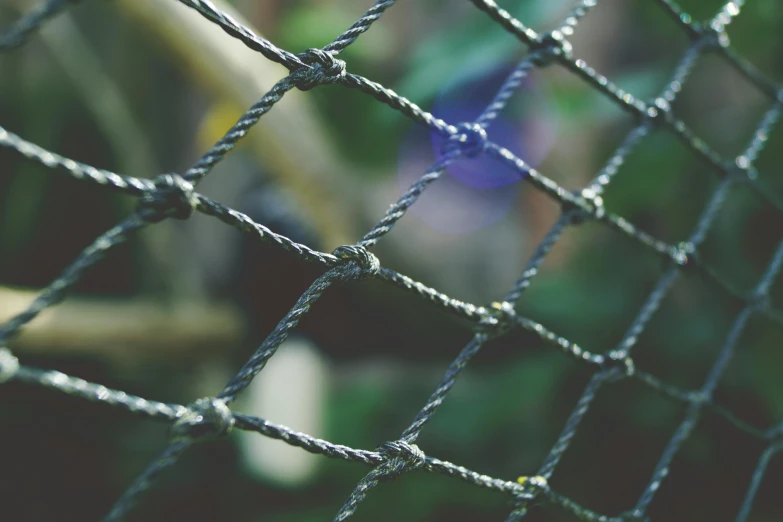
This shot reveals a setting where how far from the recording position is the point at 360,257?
462 millimetres

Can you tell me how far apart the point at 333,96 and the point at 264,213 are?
23.4 inches

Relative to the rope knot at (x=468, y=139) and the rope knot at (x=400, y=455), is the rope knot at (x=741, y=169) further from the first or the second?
the rope knot at (x=400, y=455)

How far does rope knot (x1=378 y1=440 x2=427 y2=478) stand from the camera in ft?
1.55

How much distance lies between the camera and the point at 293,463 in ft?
5.90

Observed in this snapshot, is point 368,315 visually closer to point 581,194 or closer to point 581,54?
point 581,194

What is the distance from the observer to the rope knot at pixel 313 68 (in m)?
0.44

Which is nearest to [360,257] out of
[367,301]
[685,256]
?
[685,256]

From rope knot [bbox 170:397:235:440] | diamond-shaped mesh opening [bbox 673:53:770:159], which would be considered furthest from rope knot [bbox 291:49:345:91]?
diamond-shaped mesh opening [bbox 673:53:770:159]

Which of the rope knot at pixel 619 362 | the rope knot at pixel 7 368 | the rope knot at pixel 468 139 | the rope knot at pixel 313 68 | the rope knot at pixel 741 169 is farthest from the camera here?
the rope knot at pixel 741 169

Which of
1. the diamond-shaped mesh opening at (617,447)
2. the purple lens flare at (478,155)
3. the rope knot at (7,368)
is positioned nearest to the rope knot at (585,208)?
the purple lens flare at (478,155)

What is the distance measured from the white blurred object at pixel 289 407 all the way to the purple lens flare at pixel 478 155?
697 millimetres

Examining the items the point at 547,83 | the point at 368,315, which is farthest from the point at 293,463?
the point at 547,83

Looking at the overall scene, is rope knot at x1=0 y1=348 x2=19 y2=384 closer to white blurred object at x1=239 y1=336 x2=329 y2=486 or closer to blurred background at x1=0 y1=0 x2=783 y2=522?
blurred background at x1=0 y1=0 x2=783 y2=522

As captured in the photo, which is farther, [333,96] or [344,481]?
[333,96]
